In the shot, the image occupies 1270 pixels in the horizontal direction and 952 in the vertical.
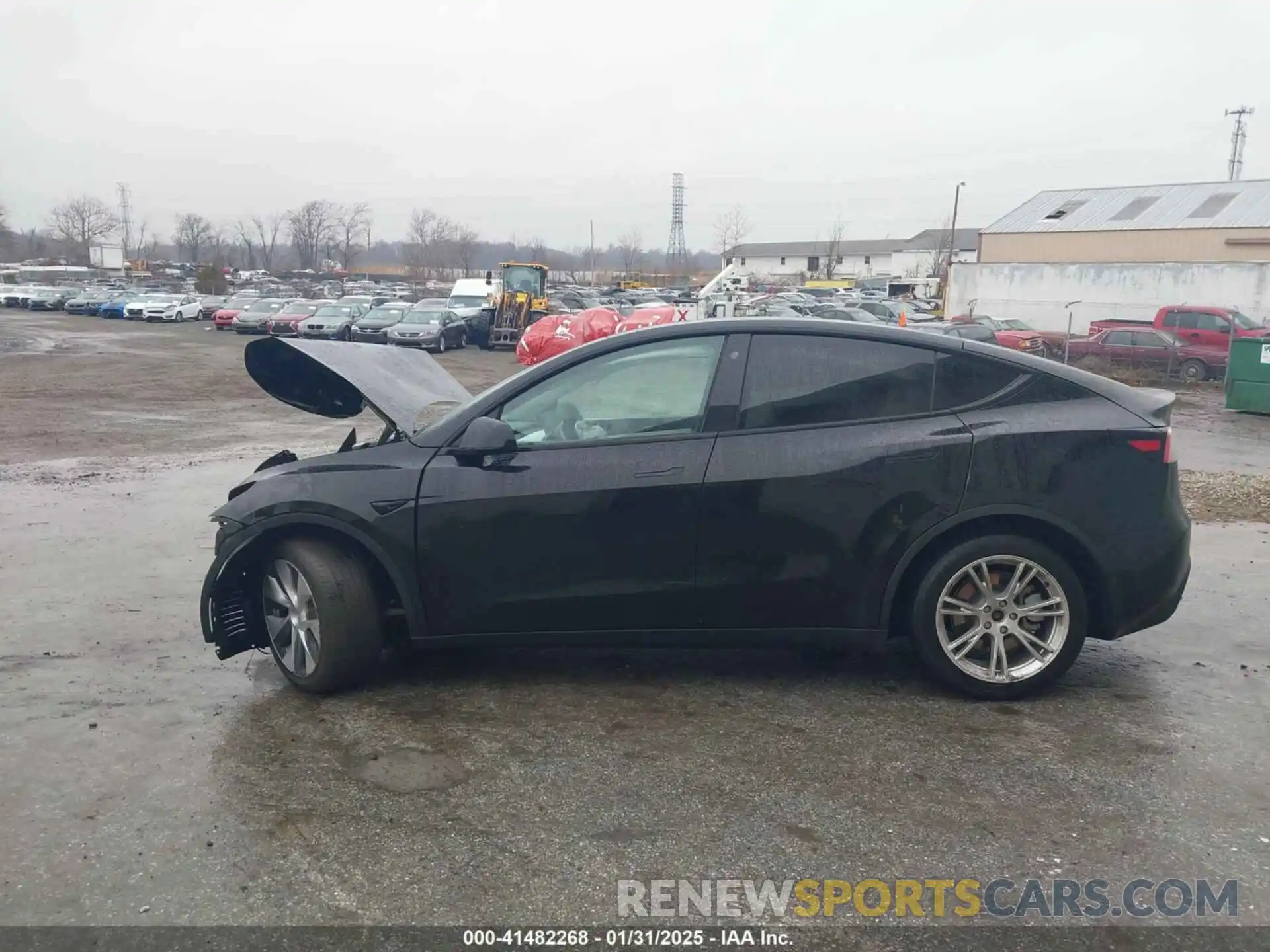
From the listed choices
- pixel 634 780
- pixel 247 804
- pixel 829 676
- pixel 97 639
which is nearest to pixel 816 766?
pixel 634 780

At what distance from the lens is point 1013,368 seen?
4.59 metres

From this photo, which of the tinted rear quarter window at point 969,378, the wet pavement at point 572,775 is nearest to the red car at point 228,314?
the wet pavement at point 572,775

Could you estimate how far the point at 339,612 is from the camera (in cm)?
454

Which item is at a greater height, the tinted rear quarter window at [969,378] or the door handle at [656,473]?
the tinted rear quarter window at [969,378]

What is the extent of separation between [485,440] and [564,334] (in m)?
21.0

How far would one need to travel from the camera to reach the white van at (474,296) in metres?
37.4

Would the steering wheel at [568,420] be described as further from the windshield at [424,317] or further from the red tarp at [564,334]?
the windshield at [424,317]

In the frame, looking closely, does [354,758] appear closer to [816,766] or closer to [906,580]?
[816,766]

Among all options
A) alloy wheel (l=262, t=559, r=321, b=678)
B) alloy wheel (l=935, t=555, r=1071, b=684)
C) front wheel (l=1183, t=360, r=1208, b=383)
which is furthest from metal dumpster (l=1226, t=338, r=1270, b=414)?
alloy wheel (l=262, t=559, r=321, b=678)

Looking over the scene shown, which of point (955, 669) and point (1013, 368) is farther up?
point (1013, 368)

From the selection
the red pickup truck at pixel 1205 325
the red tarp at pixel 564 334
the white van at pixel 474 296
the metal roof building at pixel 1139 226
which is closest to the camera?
the red pickup truck at pixel 1205 325

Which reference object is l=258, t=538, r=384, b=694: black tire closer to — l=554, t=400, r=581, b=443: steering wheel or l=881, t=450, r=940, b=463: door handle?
l=554, t=400, r=581, b=443: steering wheel

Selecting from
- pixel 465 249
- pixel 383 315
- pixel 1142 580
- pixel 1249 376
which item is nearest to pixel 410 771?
pixel 1142 580

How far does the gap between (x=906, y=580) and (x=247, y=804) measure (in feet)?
9.16
